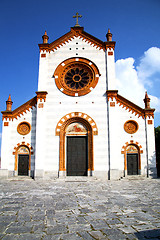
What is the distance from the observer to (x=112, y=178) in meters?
16.2

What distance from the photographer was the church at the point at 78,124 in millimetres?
16969

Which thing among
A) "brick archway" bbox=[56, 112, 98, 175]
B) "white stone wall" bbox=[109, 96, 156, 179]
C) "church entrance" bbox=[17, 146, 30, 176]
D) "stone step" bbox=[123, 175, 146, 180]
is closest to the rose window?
"brick archway" bbox=[56, 112, 98, 175]

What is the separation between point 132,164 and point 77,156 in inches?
206

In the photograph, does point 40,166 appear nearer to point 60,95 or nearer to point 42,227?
point 60,95

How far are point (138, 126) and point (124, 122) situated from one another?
54.1 inches

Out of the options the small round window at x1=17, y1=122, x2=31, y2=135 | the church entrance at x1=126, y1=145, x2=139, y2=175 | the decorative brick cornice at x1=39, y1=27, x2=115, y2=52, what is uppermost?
the decorative brick cornice at x1=39, y1=27, x2=115, y2=52

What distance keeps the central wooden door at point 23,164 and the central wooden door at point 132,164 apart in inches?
379

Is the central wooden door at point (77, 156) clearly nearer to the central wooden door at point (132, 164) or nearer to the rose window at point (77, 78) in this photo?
the central wooden door at point (132, 164)

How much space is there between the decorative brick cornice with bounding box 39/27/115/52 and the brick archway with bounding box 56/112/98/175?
7.43 metres

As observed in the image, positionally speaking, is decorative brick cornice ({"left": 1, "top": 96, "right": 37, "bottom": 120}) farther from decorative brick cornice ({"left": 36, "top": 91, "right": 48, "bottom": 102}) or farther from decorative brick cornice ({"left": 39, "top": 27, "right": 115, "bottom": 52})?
A: decorative brick cornice ({"left": 39, "top": 27, "right": 115, "bottom": 52})

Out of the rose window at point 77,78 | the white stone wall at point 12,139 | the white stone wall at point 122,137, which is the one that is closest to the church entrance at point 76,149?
the white stone wall at point 122,137

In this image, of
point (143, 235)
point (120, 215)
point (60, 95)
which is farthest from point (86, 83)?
point (143, 235)

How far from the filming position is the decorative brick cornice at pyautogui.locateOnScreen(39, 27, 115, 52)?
19234 millimetres

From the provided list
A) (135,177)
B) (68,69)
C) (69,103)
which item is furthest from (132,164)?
(68,69)
